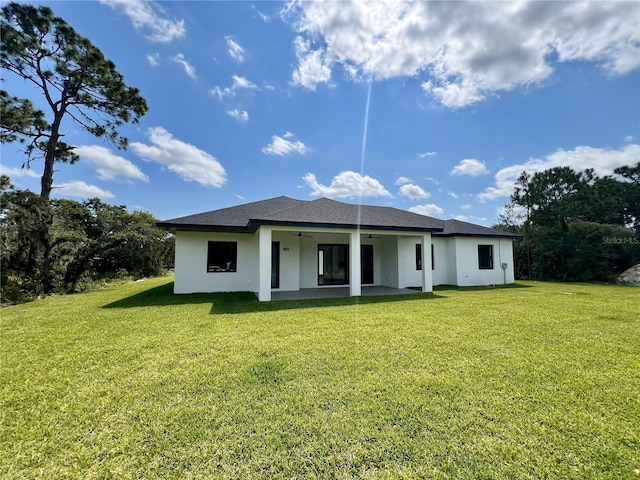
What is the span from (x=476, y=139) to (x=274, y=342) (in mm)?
16939

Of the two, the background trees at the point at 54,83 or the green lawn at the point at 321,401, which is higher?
the background trees at the point at 54,83

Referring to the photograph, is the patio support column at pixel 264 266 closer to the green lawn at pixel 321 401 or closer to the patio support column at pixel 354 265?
the green lawn at pixel 321 401

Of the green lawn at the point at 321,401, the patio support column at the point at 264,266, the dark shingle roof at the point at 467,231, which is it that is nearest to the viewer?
the green lawn at the point at 321,401

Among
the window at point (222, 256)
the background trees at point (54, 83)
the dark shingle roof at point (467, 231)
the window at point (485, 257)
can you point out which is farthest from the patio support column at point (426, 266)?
the background trees at point (54, 83)

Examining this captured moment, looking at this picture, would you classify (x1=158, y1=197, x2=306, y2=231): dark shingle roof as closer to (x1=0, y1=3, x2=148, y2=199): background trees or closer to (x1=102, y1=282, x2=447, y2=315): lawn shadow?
(x1=102, y1=282, x2=447, y2=315): lawn shadow

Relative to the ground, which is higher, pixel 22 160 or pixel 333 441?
pixel 22 160

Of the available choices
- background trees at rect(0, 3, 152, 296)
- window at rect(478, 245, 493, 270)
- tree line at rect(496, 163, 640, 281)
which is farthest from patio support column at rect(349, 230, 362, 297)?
tree line at rect(496, 163, 640, 281)

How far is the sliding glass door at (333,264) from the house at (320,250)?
Answer: 5 centimetres

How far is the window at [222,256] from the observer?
12226 mm

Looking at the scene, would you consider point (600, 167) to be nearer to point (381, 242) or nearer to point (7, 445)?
point (381, 242)

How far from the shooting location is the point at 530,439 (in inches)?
98.8

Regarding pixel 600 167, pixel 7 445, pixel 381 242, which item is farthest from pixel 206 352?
pixel 600 167

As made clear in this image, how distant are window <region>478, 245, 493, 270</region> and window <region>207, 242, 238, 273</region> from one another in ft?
45.8

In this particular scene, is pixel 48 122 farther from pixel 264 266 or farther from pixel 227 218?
pixel 264 266
